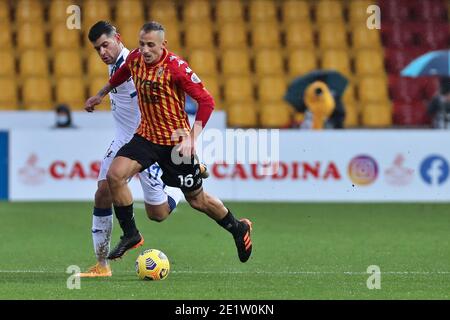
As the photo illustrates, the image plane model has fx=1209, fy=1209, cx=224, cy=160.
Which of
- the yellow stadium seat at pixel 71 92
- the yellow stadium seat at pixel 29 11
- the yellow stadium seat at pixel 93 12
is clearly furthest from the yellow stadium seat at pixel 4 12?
the yellow stadium seat at pixel 71 92

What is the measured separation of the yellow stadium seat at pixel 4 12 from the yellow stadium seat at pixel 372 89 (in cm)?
652

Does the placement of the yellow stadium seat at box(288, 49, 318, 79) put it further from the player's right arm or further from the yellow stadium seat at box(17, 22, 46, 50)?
the player's right arm

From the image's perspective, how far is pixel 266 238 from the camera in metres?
12.4

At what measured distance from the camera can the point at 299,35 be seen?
73.8 feet

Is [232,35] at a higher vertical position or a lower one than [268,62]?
higher

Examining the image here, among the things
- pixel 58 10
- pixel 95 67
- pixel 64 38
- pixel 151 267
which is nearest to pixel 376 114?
pixel 95 67

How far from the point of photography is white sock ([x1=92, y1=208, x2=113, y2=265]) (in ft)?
30.3

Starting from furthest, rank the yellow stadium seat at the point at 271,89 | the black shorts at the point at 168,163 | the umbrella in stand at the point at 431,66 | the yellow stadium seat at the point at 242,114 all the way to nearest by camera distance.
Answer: the yellow stadium seat at the point at 271,89 < the yellow stadium seat at the point at 242,114 < the umbrella in stand at the point at 431,66 < the black shorts at the point at 168,163

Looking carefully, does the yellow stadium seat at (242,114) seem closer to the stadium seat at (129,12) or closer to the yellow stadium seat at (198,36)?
the yellow stadium seat at (198,36)

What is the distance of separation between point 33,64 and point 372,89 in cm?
609

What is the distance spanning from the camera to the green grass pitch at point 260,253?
8.20 m

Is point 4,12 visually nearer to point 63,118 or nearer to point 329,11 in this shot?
point 63,118
